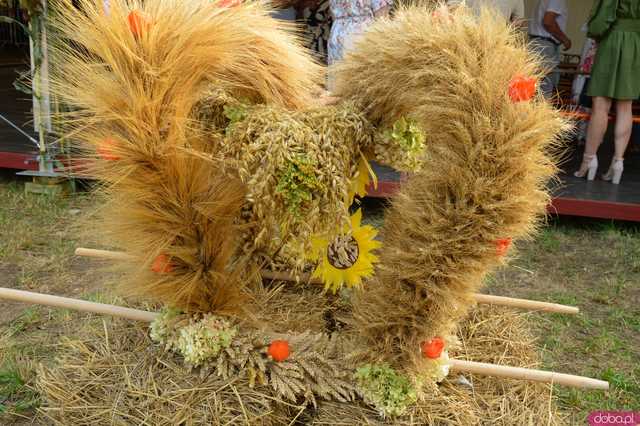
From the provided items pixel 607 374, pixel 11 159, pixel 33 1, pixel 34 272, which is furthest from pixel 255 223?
pixel 11 159

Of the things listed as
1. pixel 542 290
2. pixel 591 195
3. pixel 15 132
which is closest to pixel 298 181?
pixel 542 290

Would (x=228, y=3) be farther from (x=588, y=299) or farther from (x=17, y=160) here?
(x=17, y=160)

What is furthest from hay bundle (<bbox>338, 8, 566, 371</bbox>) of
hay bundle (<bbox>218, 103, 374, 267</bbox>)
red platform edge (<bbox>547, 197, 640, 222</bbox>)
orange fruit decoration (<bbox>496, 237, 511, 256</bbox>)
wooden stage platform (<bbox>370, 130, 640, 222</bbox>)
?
red platform edge (<bbox>547, 197, 640, 222</bbox>)

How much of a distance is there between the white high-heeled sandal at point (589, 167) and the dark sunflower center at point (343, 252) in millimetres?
3453

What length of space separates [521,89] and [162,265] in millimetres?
976

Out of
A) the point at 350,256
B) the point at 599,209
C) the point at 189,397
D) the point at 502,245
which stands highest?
the point at 502,245

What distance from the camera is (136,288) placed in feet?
5.12

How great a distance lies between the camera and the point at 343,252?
181cm

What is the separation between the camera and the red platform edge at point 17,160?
14.8 ft

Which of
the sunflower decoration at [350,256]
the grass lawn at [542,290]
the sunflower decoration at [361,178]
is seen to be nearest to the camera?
the sunflower decoration at [361,178]

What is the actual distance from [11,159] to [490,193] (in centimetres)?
443

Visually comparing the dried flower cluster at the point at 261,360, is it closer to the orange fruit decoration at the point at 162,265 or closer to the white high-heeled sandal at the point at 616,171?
the orange fruit decoration at the point at 162,265

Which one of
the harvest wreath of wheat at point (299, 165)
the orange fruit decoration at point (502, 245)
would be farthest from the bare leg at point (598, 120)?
the orange fruit decoration at point (502, 245)

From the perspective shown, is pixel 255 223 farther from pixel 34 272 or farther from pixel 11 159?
pixel 11 159
